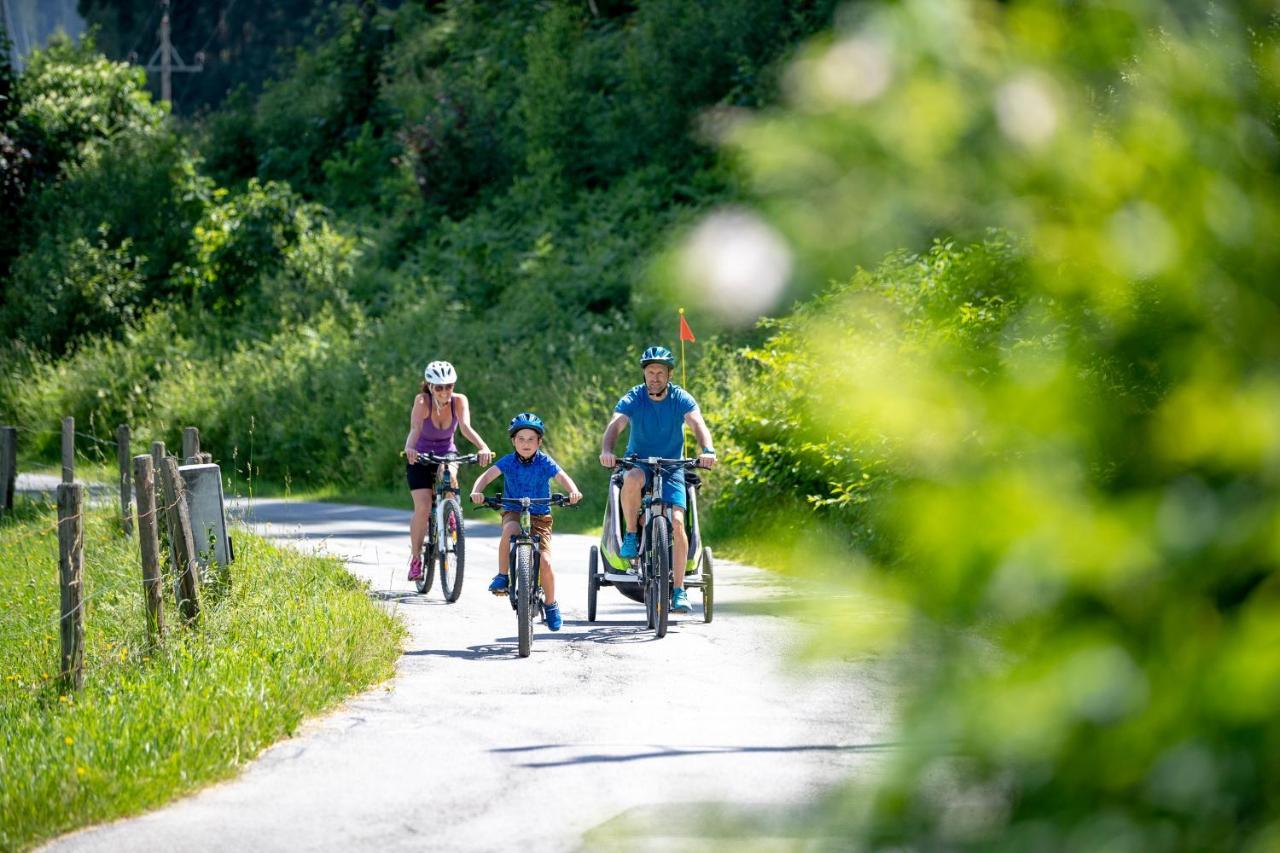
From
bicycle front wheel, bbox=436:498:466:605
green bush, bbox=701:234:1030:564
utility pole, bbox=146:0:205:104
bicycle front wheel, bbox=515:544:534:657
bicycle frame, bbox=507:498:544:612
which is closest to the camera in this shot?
green bush, bbox=701:234:1030:564

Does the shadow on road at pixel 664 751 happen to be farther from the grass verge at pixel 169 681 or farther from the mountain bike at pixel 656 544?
the mountain bike at pixel 656 544

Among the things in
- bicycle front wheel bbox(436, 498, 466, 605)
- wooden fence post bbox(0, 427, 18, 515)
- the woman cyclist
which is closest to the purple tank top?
the woman cyclist

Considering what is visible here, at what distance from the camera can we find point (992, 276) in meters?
1.54

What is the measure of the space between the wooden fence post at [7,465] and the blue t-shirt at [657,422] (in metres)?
12.8

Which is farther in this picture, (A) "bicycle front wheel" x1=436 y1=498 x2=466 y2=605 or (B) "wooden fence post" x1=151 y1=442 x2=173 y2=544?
(A) "bicycle front wheel" x1=436 y1=498 x2=466 y2=605

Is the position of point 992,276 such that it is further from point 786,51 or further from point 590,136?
point 590,136

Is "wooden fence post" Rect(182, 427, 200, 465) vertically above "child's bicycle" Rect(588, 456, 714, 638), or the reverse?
"wooden fence post" Rect(182, 427, 200, 465)

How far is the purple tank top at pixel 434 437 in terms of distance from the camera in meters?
13.2

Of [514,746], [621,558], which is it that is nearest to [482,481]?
[621,558]

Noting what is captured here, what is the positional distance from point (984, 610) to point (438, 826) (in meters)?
4.90

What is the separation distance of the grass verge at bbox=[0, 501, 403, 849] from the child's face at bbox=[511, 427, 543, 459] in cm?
133

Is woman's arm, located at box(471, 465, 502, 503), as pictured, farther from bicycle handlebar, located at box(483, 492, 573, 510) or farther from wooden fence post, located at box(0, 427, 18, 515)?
wooden fence post, located at box(0, 427, 18, 515)

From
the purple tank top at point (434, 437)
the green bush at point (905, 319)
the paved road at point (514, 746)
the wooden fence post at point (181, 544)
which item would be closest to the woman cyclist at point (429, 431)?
the purple tank top at point (434, 437)

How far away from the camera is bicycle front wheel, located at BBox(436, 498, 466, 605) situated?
12688mm
